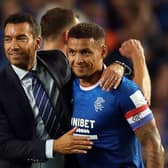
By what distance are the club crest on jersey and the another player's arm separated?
202 millimetres

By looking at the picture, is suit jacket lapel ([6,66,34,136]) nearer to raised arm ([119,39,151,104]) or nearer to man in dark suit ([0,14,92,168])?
man in dark suit ([0,14,92,168])

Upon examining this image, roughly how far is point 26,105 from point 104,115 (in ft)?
1.21

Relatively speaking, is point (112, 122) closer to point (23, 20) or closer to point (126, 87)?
point (126, 87)

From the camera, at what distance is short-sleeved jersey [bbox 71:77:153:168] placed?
135 inches

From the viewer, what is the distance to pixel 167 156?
18.5ft

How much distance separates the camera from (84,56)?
348cm

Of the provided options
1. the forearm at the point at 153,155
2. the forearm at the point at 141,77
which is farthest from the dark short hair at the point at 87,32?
the forearm at the point at 153,155

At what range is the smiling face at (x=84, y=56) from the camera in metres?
3.48

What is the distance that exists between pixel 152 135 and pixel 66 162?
19.5 inches

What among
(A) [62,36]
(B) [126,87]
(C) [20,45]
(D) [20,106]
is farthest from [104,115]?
(A) [62,36]

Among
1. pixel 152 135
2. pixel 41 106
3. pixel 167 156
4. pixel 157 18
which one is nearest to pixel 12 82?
pixel 41 106

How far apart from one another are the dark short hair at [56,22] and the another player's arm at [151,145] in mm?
979

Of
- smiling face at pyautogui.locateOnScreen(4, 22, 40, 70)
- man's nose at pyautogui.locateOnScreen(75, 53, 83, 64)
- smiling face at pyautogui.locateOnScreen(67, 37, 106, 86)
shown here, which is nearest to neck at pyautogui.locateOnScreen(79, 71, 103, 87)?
smiling face at pyautogui.locateOnScreen(67, 37, 106, 86)

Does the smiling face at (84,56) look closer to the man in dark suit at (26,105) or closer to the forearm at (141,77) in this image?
the man in dark suit at (26,105)
